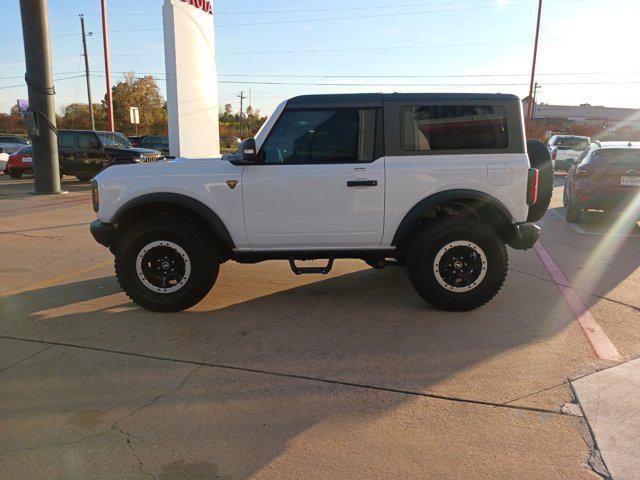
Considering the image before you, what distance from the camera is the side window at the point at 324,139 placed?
14.6 feet

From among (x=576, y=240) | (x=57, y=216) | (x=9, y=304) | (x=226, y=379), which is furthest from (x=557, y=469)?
(x=57, y=216)

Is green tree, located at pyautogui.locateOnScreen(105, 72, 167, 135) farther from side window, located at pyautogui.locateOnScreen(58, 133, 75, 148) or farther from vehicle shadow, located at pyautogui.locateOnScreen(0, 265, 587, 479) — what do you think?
vehicle shadow, located at pyautogui.locateOnScreen(0, 265, 587, 479)

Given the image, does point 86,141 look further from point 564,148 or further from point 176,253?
point 564,148

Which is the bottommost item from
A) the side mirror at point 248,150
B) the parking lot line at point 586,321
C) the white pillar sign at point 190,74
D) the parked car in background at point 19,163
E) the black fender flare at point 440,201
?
the parking lot line at point 586,321

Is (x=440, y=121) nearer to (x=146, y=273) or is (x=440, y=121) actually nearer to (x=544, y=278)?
(x=544, y=278)

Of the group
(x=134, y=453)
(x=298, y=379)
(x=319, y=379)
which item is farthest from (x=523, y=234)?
(x=134, y=453)

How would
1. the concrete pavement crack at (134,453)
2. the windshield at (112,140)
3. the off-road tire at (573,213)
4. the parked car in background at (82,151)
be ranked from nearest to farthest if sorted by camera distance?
1. the concrete pavement crack at (134,453)
2. the off-road tire at (573,213)
3. the parked car in background at (82,151)
4. the windshield at (112,140)

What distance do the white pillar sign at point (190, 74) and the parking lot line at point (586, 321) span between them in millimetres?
9458

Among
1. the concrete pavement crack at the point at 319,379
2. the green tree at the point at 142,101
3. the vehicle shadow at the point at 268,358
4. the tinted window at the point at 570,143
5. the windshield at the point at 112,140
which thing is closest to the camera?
the vehicle shadow at the point at 268,358

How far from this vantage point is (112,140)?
17.9m

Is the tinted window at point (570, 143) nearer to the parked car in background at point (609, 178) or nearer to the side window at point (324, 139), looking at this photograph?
the parked car in background at point (609, 178)

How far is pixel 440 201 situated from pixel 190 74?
394 inches

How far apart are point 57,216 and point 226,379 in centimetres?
857

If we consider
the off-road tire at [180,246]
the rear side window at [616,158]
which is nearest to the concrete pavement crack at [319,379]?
the off-road tire at [180,246]
